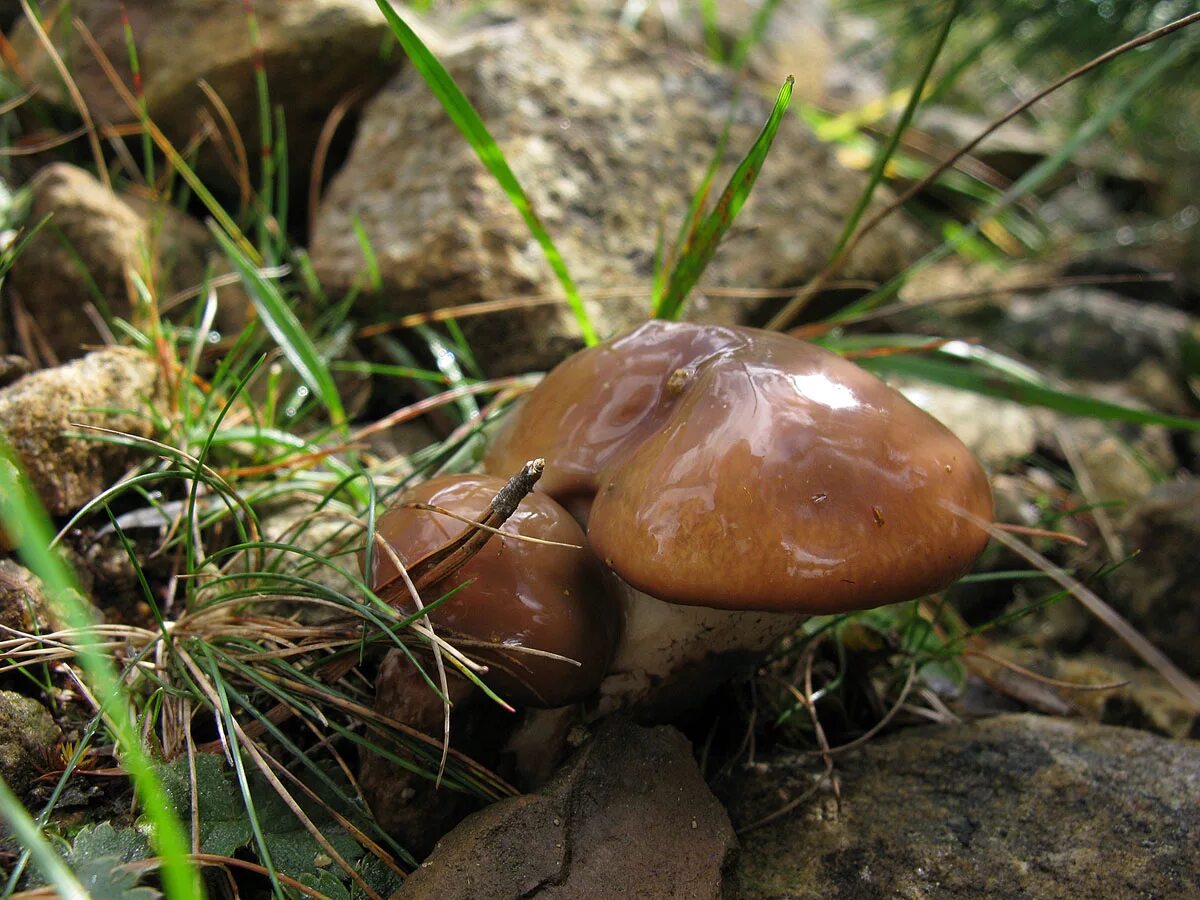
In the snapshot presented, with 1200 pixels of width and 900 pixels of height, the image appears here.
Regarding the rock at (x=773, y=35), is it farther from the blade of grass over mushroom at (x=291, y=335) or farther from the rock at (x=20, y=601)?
the rock at (x=20, y=601)

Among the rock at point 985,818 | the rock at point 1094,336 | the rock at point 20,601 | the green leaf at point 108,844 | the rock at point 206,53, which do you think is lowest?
the rock at point 1094,336

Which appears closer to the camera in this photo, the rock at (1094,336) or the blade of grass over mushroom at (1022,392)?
A: the blade of grass over mushroom at (1022,392)

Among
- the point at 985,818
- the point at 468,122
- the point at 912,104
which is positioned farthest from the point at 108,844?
the point at 912,104

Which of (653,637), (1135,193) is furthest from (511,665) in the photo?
(1135,193)

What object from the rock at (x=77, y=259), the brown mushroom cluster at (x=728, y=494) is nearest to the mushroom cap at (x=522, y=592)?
the brown mushroom cluster at (x=728, y=494)

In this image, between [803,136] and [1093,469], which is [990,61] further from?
[1093,469]

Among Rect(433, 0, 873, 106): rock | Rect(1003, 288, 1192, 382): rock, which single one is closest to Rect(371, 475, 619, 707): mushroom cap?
Rect(433, 0, 873, 106): rock

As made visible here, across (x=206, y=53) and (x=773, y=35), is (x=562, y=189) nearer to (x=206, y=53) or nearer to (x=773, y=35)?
(x=206, y=53)

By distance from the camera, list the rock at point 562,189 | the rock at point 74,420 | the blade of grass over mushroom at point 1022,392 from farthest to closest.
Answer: the rock at point 562,189, the blade of grass over mushroom at point 1022,392, the rock at point 74,420
